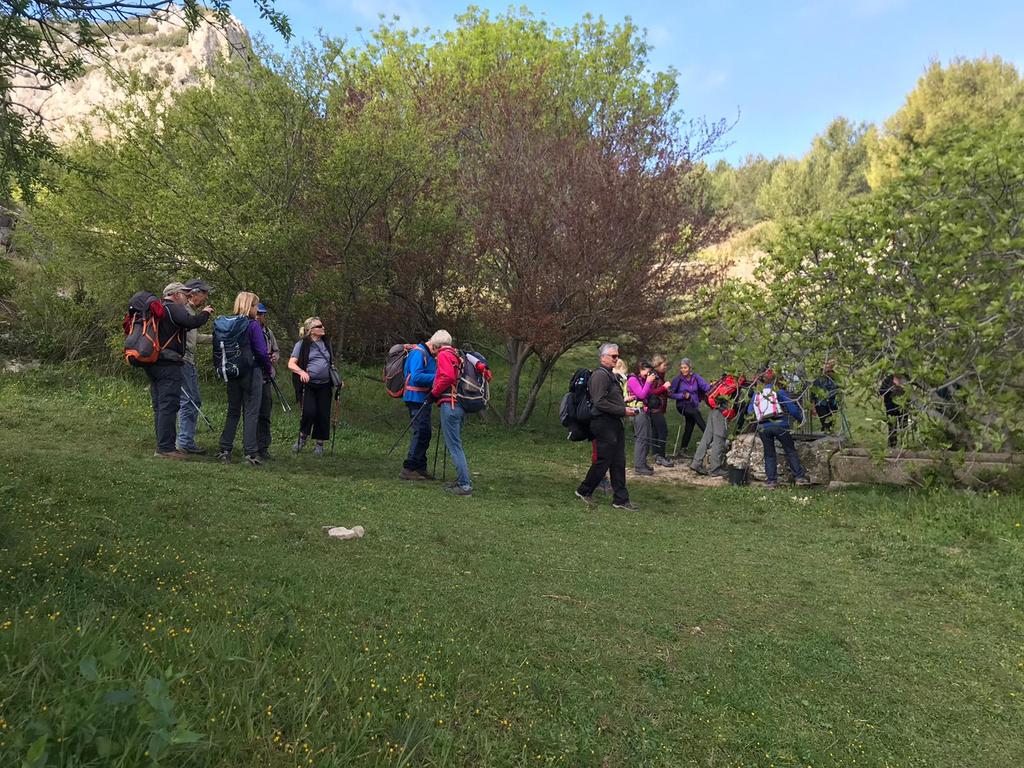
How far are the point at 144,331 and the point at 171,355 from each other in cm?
39

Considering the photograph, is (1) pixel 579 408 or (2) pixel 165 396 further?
(1) pixel 579 408

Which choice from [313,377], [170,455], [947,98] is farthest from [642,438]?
[947,98]

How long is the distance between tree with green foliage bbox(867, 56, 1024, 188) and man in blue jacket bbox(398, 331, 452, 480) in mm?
32942

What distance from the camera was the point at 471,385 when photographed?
26.3ft

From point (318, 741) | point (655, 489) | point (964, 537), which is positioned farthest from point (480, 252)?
point (318, 741)

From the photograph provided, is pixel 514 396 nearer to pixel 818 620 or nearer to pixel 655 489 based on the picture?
pixel 655 489

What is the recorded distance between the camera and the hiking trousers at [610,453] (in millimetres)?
8047

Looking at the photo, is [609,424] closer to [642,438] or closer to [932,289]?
[642,438]

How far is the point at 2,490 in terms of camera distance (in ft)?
16.3

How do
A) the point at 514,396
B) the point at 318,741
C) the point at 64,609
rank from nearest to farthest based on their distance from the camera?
1. the point at 318,741
2. the point at 64,609
3. the point at 514,396

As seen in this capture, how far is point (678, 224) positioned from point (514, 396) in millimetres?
5456

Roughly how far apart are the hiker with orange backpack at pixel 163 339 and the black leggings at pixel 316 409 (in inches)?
69.8

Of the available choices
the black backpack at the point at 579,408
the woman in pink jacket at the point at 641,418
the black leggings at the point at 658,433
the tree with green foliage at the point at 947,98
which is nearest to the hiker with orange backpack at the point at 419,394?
the black backpack at the point at 579,408

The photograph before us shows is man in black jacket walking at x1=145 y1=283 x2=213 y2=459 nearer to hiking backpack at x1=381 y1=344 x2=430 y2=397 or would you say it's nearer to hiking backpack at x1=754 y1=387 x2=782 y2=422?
hiking backpack at x1=381 y1=344 x2=430 y2=397
